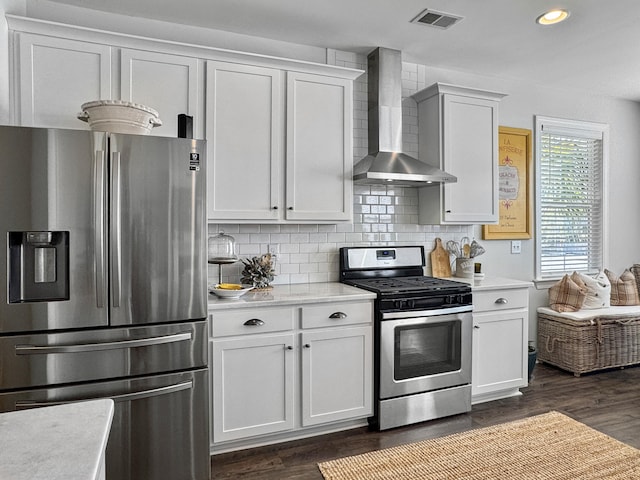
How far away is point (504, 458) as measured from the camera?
244cm

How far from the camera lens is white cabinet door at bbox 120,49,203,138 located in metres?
2.54

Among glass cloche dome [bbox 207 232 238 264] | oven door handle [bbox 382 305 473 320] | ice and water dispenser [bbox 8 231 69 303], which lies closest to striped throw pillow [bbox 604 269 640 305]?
oven door handle [bbox 382 305 473 320]

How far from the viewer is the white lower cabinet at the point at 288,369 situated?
8.14 feet

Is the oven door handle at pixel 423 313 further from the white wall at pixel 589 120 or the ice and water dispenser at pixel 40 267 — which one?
the ice and water dispenser at pixel 40 267

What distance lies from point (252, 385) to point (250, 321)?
1.23ft

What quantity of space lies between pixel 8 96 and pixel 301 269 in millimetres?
2052

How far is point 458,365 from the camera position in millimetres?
3051

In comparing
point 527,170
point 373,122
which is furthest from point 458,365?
point 527,170

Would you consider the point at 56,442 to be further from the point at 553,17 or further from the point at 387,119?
the point at 553,17

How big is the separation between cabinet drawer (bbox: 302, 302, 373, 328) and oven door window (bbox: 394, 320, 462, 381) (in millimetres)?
241

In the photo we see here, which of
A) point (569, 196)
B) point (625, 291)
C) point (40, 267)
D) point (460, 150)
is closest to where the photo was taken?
point (40, 267)

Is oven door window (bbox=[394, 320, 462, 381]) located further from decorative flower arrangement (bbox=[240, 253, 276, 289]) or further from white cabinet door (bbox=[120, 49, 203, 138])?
white cabinet door (bbox=[120, 49, 203, 138])

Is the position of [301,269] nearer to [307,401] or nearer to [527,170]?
[307,401]

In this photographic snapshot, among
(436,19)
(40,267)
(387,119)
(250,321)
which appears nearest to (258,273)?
(250,321)
